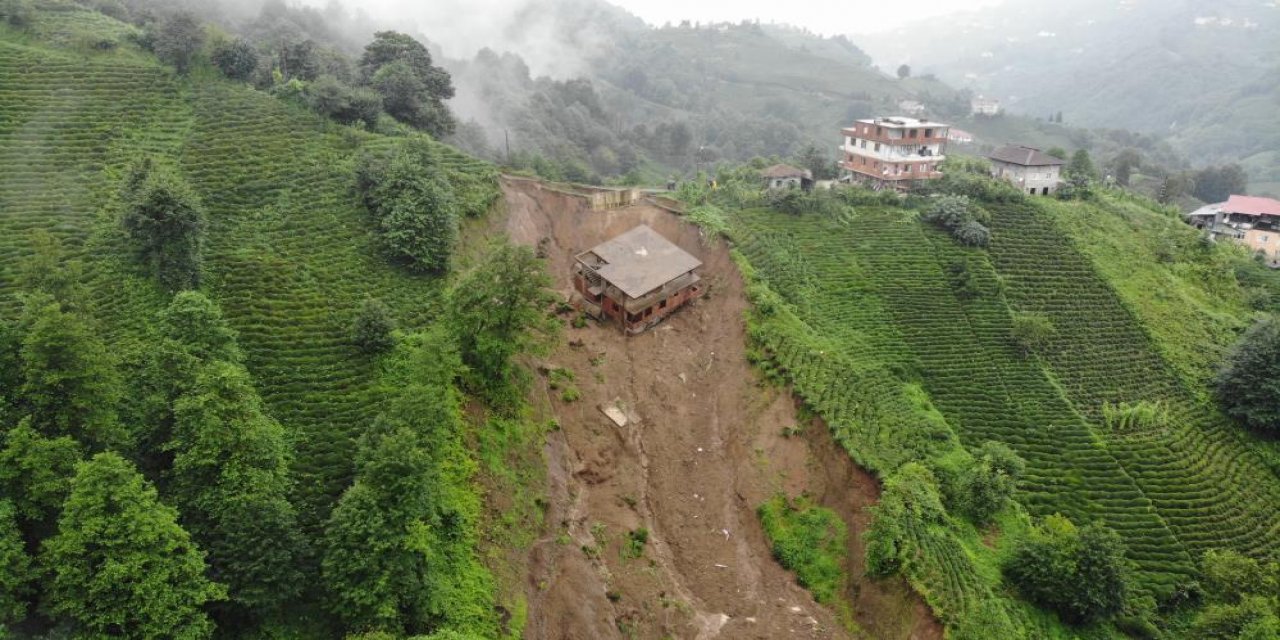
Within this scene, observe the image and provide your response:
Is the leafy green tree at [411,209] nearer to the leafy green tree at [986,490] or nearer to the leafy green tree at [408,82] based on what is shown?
the leafy green tree at [408,82]

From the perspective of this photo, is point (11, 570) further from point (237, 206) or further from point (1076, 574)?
point (1076, 574)

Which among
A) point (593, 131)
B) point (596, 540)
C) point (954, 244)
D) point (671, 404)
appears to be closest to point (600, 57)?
point (593, 131)

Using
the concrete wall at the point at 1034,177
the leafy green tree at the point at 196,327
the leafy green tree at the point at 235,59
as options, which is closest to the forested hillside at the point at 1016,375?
the concrete wall at the point at 1034,177

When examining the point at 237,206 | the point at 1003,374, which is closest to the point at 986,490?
the point at 1003,374

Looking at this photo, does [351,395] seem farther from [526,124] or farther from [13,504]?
[526,124]

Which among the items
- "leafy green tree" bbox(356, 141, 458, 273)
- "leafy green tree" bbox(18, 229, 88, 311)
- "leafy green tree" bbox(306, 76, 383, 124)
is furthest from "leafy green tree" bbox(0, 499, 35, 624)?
"leafy green tree" bbox(306, 76, 383, 124)

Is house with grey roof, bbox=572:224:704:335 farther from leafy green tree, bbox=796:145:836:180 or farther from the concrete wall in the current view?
the concrete wall
